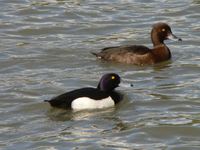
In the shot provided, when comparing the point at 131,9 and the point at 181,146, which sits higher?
the point at 131,9

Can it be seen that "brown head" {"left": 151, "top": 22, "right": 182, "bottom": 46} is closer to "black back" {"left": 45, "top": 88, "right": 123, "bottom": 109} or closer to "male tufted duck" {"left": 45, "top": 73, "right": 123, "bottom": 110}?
"male tufted duck" {"left": 45, "top": 73, "right": 123, "bottom": 110}

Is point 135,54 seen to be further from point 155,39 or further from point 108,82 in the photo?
point 108,82

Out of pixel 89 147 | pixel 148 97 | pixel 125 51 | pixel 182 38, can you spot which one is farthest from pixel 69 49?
pixel 89 147

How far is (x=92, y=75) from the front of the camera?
49.7 ft

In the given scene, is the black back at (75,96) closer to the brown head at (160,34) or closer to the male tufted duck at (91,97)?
the male tufted duck at (91,97)

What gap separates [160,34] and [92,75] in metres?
2.25

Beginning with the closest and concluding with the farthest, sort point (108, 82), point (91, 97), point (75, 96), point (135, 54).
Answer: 1. point (75, 96)
2. point (91, 97)
3. point (108, 82)
4. point (135, 54)

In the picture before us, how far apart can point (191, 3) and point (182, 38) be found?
9.20ft

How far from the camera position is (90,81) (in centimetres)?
1467

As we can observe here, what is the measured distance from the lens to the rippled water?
1183 cm

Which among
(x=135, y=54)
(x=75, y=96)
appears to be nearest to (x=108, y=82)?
(x=75, y=96)

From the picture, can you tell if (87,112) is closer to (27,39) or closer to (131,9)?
(27,39)

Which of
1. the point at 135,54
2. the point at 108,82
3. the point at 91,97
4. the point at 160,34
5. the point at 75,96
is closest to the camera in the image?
the point at 75,96

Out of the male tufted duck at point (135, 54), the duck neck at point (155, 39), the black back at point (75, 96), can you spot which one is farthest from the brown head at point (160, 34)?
the black back at point (75, 96)
